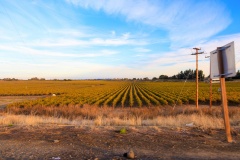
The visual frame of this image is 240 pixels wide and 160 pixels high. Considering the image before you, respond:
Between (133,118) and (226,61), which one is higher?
(226,61)

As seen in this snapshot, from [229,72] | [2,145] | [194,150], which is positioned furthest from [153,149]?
[2,145]

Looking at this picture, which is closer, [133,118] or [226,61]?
[226,61]

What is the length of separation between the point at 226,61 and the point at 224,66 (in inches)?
6.3

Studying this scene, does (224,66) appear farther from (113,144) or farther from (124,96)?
(124,96)

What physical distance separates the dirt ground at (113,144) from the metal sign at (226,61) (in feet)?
6.17

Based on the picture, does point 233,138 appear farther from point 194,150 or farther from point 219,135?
→ point 194,150

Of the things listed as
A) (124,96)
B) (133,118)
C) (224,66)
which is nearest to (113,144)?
(224,66)

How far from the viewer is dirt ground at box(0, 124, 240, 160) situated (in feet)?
17.2

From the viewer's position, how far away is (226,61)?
22.0 ft

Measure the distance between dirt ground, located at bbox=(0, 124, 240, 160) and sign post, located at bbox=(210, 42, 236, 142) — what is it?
63 cm

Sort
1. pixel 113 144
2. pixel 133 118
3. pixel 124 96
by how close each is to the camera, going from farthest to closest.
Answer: pixel 124 96, pixel 133 118, pixel 113 144

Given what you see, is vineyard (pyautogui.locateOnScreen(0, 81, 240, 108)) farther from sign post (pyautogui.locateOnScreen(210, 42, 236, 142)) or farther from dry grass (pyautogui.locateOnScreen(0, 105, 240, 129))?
sign post (pyautogui.locateOnScreen(210, 42, 236, 142))

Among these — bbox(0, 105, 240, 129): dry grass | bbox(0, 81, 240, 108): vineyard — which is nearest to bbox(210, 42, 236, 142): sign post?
bbox(0, 105, 240, 129): dry grass

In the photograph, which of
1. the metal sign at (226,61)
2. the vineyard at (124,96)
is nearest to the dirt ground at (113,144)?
the metal sign at (226,61)
